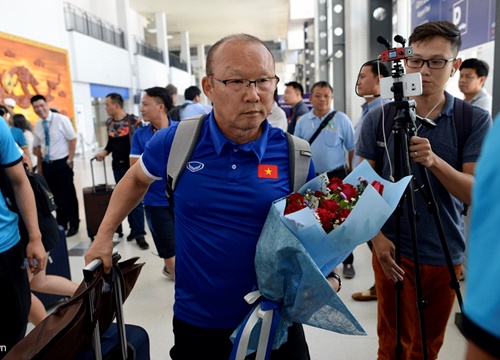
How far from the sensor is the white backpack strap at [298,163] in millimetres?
1339

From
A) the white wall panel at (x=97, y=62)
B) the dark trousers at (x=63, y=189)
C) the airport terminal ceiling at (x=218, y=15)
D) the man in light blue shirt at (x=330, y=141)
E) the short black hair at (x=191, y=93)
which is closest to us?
the man in light blue shirt at (x=330, y=141)

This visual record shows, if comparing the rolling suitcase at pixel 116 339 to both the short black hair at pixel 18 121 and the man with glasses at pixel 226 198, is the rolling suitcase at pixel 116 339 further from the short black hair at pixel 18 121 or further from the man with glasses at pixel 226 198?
the short black hair at pixel 18 121

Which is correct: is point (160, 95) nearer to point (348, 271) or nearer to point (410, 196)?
point (348, 271)

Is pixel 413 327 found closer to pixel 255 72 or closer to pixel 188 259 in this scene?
pixel 188 259

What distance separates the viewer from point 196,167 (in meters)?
1.33

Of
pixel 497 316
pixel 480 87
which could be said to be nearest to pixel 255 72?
pixel 497 316

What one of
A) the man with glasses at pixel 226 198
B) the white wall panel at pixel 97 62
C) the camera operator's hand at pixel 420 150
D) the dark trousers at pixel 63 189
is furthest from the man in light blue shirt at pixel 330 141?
the white wall panel at pixel 97 62

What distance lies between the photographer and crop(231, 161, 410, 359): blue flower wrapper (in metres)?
1.03

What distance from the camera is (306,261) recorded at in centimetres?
101

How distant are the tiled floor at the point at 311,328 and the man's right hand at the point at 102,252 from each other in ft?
1.27

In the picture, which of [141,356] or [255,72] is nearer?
[255,72]

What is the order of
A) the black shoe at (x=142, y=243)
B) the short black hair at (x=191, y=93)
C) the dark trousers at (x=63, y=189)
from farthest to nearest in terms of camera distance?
the short black hair at (x=191, y=93)
the dark trousers at (x=63, y=189)
the black shoe at (x=142, y=243)

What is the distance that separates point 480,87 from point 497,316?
3671 millimetres

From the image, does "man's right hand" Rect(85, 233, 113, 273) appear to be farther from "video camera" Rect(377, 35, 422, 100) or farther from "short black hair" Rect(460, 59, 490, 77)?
"short black hair" Rect(460, 59, 490, 77)
